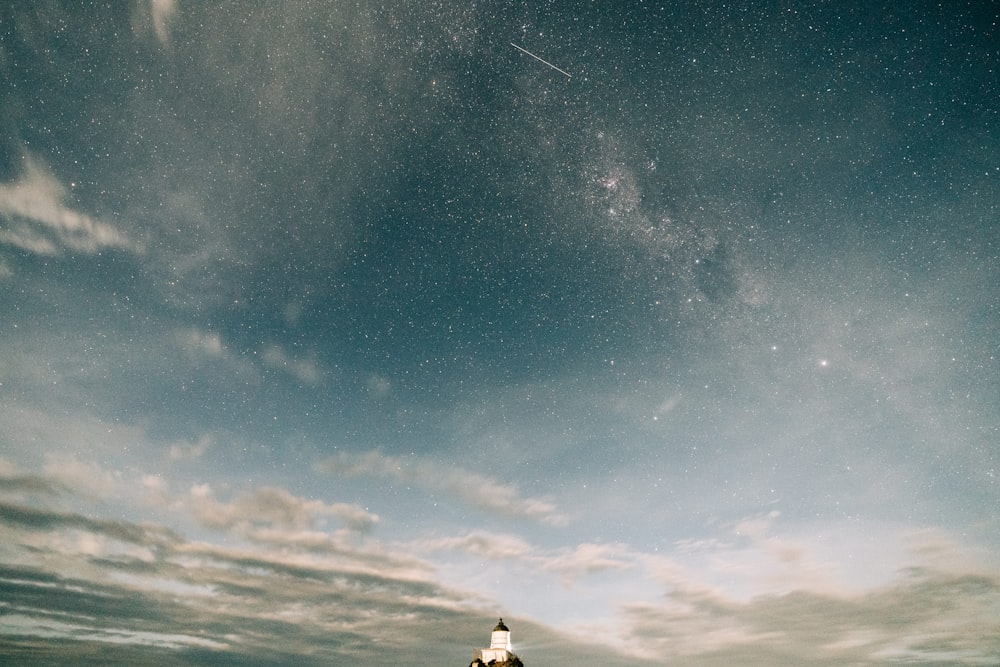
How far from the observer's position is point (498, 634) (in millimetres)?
→ 98438
